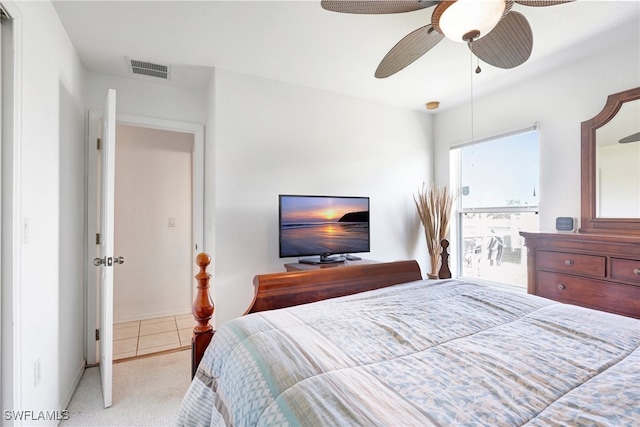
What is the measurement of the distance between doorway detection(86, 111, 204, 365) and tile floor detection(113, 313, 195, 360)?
202 millimetres

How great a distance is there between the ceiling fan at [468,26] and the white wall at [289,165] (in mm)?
1293

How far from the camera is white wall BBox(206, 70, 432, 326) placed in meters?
2.56

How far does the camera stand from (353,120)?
10.5 ft

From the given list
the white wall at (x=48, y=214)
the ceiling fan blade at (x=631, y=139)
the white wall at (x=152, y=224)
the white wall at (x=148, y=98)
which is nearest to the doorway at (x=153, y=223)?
the white wall at (x=152, y=224)

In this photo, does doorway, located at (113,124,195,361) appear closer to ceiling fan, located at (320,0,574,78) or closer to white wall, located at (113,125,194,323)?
white wall, located at (113,125,194,323)

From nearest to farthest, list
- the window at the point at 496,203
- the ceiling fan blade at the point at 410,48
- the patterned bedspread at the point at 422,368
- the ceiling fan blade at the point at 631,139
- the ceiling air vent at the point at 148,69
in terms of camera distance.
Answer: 1. the patterned bedspread at the point at 422,368
2. the ceiling fan blade at the point at 410,48
3. the ceiling fan blade at the point at 631,139
4. the ceiling air vent at the point at 148,69
5. the window at the point at 496,203

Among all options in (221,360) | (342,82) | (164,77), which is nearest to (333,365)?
(221,360)

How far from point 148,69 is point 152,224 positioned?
182 cm

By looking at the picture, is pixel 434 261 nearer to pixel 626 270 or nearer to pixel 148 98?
pixel 626 270

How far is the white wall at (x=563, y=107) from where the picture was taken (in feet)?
7.25

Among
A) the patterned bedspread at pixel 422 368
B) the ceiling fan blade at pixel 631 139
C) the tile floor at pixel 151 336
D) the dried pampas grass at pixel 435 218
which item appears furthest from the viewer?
the dried pampas grass at pixel 435 218

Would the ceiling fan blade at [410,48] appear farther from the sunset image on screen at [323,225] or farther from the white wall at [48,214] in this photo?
the white wall at [48,214]

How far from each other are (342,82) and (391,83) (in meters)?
0.46

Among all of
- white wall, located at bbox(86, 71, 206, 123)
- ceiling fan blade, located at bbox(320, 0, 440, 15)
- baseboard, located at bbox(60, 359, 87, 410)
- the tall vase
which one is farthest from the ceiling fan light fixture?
baseboard, located at bbox(60, 359, 87, 410)
